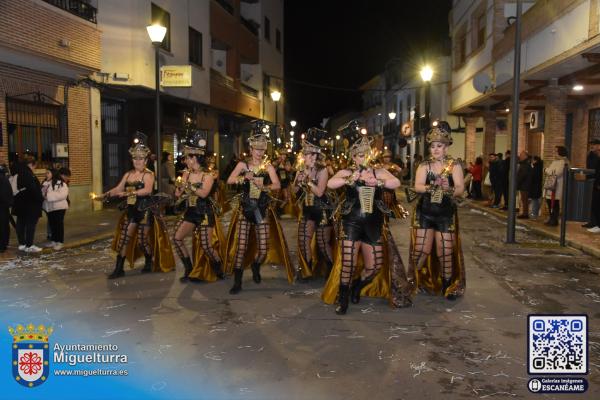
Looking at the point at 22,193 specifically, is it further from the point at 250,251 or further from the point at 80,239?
the point at 250,251

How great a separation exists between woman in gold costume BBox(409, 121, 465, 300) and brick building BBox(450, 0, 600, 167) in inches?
212

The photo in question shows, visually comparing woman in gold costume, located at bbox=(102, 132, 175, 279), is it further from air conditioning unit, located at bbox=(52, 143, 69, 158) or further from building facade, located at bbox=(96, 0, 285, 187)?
building facade, located at bbox=(96, 0, 285, 187)

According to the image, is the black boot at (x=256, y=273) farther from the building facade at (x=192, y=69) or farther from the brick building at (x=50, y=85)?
the building facade at (x=192, y=69)

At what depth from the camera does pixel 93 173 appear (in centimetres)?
1659

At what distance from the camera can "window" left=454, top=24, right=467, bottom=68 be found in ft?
85.7

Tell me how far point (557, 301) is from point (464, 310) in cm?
136

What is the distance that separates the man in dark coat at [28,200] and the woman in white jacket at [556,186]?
36.2 feet

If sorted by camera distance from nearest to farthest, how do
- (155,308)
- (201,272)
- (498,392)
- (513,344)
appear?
1. (498,392)
2. (513,344)
3. (155,308)
4. (201,272)

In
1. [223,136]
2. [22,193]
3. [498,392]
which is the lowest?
[498,392]

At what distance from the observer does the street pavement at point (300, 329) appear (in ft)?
13.7

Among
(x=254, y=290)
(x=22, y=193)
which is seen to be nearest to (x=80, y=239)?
(x=22, y=193)

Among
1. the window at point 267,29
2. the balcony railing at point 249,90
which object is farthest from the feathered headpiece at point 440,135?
the window at point 267,29

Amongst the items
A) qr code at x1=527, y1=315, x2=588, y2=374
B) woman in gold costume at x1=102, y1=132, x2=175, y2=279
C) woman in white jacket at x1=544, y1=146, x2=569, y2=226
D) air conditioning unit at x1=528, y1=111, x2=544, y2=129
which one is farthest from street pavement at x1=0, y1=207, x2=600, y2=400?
air conditioning unit at x1=528, y1=111, x2=544, y2=129

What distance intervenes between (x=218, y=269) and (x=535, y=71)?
11.4 metres
